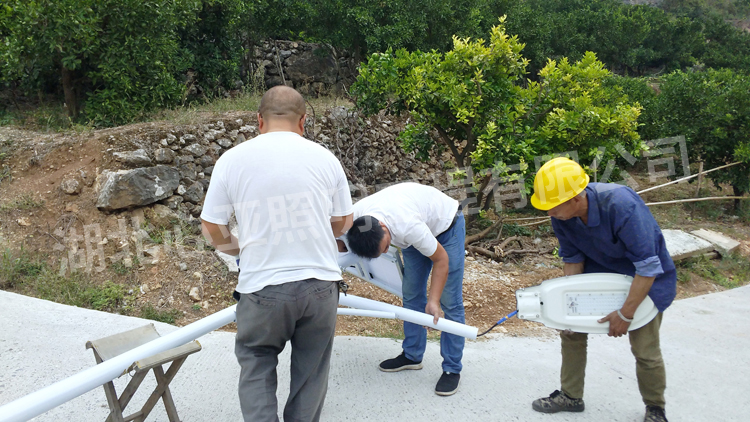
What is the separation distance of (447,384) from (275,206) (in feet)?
5.33

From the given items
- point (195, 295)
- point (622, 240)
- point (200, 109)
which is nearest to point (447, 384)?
point (622, 240)

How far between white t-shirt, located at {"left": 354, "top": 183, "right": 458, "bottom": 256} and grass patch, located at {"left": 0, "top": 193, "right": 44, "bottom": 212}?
3.93 metres

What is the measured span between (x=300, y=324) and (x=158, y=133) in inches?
170

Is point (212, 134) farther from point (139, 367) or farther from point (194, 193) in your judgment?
point (139, 367)

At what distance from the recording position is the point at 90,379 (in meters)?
1.96

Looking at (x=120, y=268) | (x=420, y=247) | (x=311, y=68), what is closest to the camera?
(x=420, y=247)

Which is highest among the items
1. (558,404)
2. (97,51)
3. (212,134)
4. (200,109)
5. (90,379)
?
(97,51)

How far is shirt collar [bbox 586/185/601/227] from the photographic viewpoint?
2.42 meters

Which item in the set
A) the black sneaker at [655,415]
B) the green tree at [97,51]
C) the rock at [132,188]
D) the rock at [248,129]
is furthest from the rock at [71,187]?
the black sneaker at [655,415]

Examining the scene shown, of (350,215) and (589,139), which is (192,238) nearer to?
(350,215)

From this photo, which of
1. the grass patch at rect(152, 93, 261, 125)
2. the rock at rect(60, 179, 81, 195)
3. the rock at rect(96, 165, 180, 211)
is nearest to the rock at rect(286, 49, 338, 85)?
the grass patch at rect(152, 93, 261, 125)

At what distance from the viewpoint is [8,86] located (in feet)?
21.7

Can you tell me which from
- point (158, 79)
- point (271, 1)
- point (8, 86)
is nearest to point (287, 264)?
point (158, 79)

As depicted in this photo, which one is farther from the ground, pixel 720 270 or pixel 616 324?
pixel 616 324
